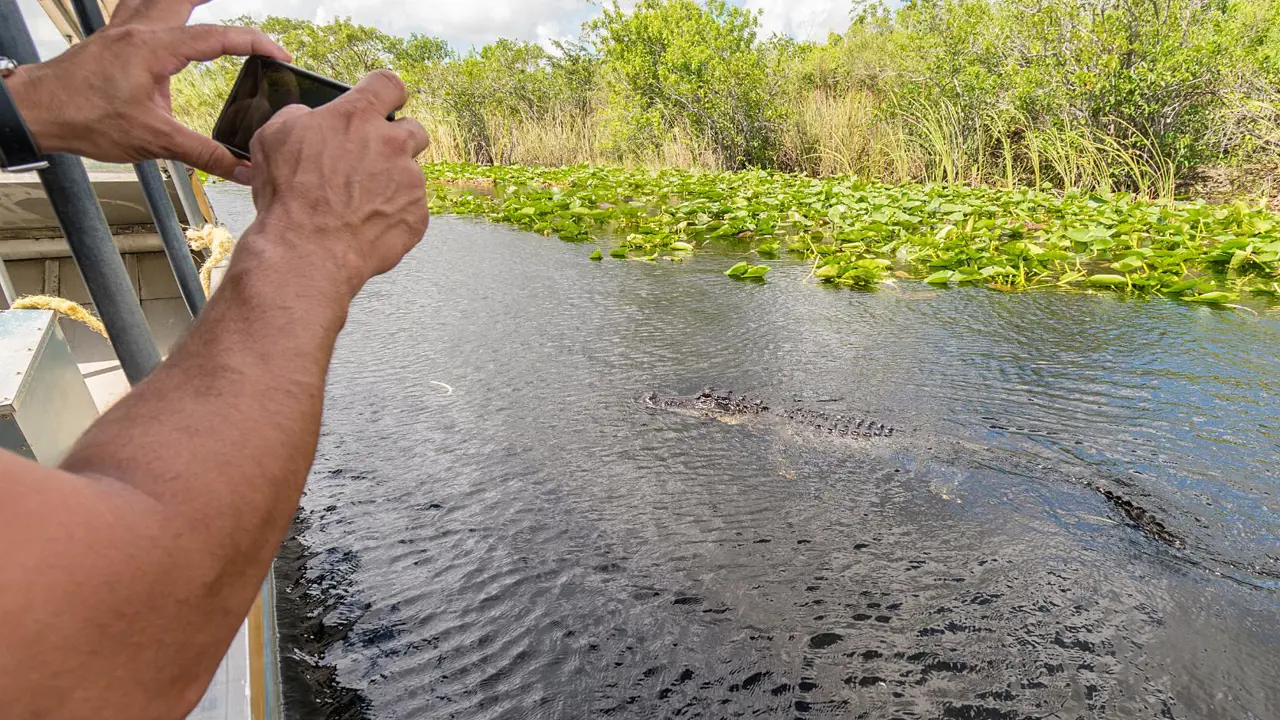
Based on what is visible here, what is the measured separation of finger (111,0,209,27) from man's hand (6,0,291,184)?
14 millimetres

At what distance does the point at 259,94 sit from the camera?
0.79 m

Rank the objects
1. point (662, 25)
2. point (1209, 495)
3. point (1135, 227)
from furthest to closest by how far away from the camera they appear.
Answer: point (662, 25) < point (1135, 227) < point (1209, 495)

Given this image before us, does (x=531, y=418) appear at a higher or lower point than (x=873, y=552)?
higher

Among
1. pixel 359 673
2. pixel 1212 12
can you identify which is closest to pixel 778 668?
pixel 359 673

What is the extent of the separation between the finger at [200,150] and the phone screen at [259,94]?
12 millimetres

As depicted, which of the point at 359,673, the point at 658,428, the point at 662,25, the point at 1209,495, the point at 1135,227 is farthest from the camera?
the point at 662,25

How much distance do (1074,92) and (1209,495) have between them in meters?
6.07

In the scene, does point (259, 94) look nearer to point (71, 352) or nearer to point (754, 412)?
point (71, 352)

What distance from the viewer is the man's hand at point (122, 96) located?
0.75m

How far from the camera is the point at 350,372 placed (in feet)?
6.90

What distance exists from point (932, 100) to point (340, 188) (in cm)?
837

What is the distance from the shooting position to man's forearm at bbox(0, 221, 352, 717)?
0.32 m

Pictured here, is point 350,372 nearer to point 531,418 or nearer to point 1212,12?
point 531,418

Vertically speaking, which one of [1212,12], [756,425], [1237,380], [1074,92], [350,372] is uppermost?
[1212,12]
